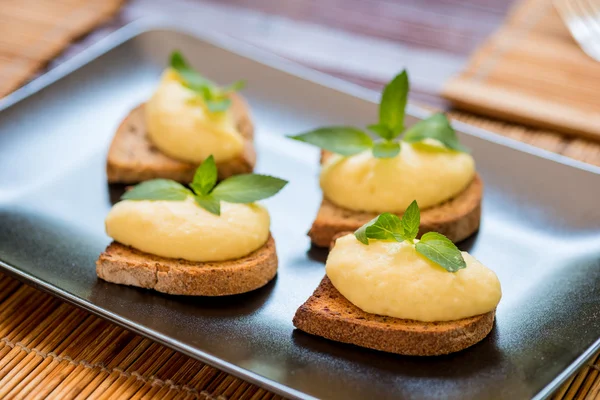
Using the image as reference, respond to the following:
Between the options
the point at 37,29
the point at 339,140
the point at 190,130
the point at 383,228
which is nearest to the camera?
the point at 383,228

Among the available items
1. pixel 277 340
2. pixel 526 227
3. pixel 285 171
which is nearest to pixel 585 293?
pixel 526 227

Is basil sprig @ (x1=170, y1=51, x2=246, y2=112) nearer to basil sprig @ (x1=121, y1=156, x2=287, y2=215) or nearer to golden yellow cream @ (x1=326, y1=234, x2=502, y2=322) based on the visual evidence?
basil sprig @ (x1=121, y1=156, x2=287, y2=215)

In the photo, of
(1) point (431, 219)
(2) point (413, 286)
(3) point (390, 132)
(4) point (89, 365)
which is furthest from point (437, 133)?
(4) point (89, 365)

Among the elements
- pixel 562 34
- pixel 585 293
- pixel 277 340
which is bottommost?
pixel 277 340

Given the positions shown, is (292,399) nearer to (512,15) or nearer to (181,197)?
(181,197)

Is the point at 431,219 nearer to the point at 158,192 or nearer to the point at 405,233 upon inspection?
the point at 405,233

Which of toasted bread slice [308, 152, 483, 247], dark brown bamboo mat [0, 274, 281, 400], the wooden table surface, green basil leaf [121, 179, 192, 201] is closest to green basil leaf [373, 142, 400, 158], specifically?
toasted bread slice [308, 152, 483, 247]
